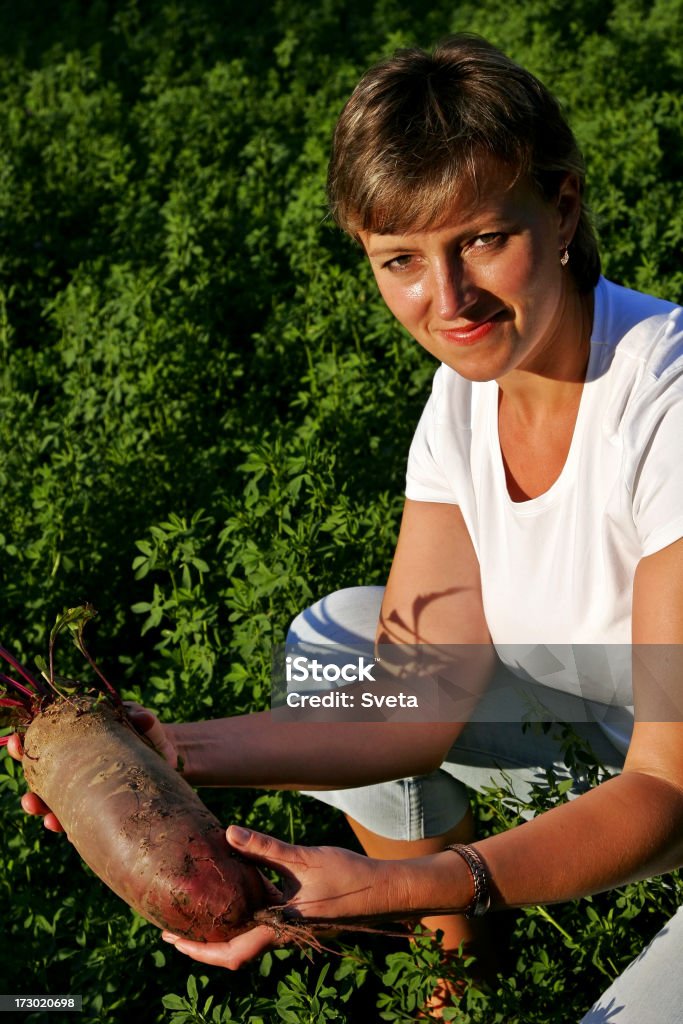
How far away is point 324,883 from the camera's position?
1866 millimetres

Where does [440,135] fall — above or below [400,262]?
above

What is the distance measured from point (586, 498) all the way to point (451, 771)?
817mm

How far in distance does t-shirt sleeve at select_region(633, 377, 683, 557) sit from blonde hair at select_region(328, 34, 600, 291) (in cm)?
44

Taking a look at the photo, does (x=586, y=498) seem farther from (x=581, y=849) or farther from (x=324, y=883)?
(x=324, y=883)

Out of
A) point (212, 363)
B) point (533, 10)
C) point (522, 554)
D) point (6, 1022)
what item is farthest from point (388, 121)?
point (533, 10)

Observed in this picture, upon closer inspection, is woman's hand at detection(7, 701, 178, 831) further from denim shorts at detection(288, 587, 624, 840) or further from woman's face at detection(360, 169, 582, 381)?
woman's face at detection(360, 169, 582, 381)

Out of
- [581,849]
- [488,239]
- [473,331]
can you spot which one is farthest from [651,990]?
[488,239]

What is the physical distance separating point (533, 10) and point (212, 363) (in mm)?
4097

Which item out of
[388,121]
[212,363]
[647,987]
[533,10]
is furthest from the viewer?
[533,10]

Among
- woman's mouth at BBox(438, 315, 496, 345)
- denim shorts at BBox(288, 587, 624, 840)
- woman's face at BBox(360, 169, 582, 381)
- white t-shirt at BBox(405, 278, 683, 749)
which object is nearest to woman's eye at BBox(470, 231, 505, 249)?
woman's face at BBox(360, 169, 582, 381)

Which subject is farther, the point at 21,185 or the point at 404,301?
the point at 21,185

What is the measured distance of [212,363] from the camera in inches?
184

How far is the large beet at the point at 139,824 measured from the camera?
208 centimetres

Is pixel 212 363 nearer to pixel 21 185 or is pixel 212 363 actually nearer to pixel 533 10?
pixel 21 185
